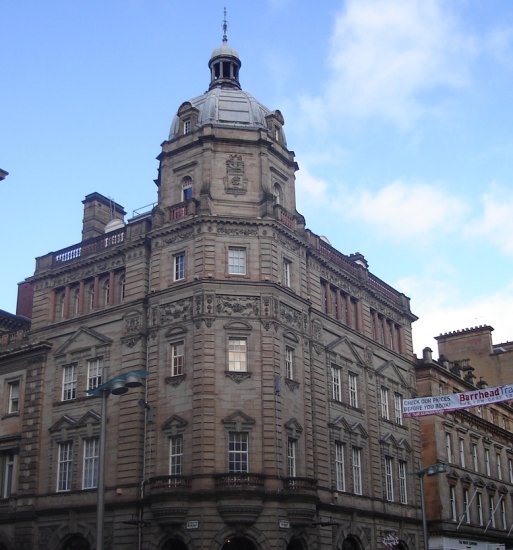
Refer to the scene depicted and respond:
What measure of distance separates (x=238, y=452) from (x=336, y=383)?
1085cm

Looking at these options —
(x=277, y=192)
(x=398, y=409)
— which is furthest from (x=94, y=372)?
(x=398, y=409)

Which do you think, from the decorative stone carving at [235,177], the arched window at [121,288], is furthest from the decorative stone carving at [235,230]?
the arched window at [121,288]

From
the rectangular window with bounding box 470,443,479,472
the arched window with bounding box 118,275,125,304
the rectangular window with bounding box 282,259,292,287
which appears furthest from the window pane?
the rectangular window with bounding box 470,443,479,472

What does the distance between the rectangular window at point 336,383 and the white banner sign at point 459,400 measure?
357 inches

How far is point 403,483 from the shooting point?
56.3 meters

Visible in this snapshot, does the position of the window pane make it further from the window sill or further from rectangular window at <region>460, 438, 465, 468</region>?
rectangular window at <region>460, 438, 465, 468</region>

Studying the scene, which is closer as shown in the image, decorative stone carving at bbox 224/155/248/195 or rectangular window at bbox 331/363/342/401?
decorative stone carving at bbox 224/155/248/195

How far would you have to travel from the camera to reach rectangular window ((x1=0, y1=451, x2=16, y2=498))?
5162cm

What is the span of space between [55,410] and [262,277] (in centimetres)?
1513

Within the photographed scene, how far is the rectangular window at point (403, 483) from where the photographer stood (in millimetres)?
55625

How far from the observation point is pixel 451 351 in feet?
279

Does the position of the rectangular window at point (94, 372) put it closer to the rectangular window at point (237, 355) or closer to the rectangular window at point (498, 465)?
the rectangular window at point (237, 355)

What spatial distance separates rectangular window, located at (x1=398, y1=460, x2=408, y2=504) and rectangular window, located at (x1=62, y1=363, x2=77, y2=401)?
2198cm

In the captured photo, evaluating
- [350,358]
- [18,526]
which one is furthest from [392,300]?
[18,526]
